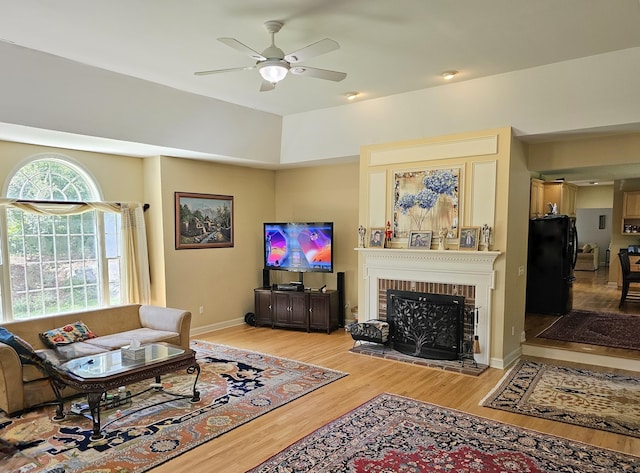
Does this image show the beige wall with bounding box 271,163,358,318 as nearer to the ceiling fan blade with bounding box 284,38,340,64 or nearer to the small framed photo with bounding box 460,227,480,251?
the small framed photo with bounding box 460,227,480,251

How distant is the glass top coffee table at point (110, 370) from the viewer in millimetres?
3254

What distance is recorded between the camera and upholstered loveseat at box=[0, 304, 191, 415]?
3.58m

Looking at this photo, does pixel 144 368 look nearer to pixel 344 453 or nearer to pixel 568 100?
pixel 344 453

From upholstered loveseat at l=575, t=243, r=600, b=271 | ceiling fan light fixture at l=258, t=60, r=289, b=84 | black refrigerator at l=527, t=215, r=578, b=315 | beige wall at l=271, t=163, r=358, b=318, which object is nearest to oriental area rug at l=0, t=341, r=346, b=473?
beige wall at l=271, t=163, r=358, b=318

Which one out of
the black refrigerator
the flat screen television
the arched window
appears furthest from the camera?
the black refrigerator

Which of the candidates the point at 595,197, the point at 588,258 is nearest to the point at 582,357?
the point at 588,258

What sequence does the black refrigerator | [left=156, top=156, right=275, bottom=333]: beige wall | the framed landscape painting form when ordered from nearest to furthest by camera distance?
[left=156, top=156, right=275, bottom=333]: beige wall < the framed landscape painting < the black refrigerator

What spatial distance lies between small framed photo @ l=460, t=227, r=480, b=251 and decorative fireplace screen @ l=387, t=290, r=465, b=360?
59 centimetres

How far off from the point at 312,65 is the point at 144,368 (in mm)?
3171

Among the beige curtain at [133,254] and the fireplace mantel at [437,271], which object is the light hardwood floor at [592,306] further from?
the beige curtain at [133,254]

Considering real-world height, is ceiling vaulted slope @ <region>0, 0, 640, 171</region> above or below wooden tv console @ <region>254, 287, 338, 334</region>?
above

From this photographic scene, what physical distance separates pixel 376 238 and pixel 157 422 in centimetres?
332

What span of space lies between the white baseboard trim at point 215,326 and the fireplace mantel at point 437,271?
2236mm

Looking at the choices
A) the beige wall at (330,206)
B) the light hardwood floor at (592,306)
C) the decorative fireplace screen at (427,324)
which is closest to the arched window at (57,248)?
the beige wall at (330,206)
